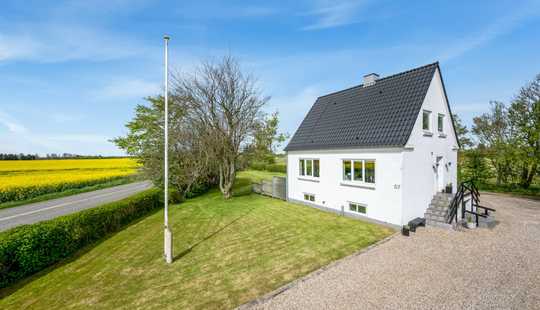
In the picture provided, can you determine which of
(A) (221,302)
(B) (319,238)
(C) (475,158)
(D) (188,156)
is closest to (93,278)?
(A) (221,302)

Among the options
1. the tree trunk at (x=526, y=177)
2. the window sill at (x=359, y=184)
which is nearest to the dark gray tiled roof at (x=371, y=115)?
the window sill at (x=359, y=184)

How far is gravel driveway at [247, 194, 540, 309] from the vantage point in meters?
5.47

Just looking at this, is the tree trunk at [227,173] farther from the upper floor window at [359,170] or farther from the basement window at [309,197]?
the upper floor window at [359,170]

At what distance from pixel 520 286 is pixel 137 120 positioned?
139 feet

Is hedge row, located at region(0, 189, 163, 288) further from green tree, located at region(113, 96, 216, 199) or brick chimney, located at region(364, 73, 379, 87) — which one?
brick chimney, located at region(364, 73, 379, 87)

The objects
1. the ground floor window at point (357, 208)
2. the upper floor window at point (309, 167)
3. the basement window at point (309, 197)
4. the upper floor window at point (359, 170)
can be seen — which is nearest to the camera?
the upper floor window at point (359, 170)

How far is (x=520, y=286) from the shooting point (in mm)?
6141

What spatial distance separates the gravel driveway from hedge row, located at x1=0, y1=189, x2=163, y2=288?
8196 millimetres

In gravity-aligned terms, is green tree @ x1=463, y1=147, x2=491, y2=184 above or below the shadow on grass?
above

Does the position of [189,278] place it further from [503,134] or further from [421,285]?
[503,134]

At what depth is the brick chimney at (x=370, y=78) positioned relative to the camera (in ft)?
49.8

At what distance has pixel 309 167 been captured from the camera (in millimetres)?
15820

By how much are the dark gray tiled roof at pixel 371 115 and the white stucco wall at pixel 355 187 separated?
0.56 meters

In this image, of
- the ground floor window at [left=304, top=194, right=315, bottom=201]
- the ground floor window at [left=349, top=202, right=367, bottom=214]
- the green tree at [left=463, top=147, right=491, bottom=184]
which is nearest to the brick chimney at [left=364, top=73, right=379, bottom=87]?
the ground floor window at [left=349, top=202, right=367, bottom=214]
